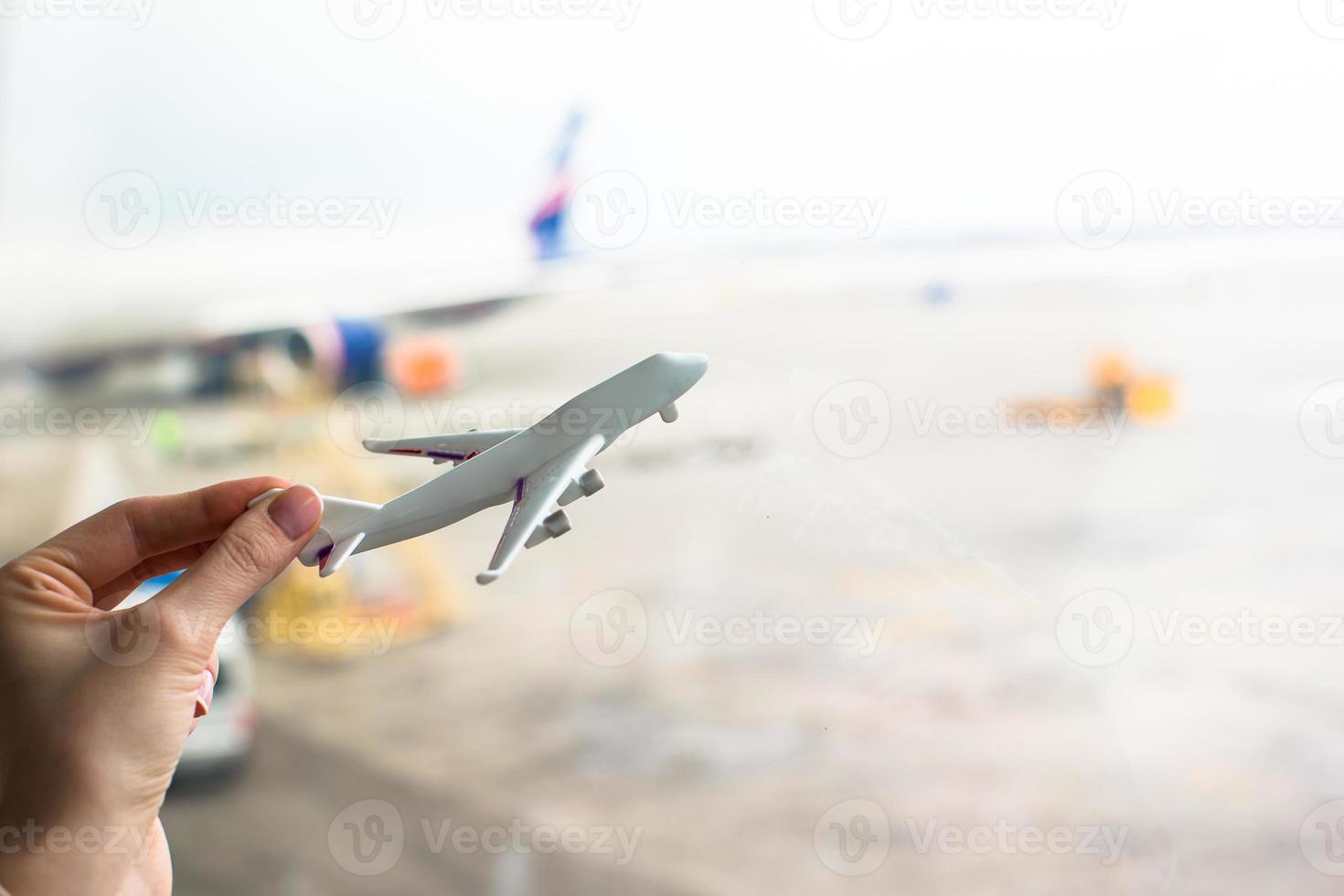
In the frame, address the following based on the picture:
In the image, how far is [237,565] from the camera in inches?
20.9

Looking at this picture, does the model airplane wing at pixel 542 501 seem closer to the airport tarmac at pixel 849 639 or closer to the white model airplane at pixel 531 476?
the white model airplane at pixel 531 476

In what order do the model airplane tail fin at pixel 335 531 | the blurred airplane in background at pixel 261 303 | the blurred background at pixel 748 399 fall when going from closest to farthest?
the model airplane tail fin at pixel 335 531
the blurred background at pixel 748 399
the blurred airplane in background at pixel 261 303

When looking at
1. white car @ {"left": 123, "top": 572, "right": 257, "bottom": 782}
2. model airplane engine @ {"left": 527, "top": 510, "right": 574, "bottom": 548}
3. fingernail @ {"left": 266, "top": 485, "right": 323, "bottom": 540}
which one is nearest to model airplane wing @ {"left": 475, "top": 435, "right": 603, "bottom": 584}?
model airplane engine @ {"left": 527, "top": 510, "right": 574, "bottom": 548}

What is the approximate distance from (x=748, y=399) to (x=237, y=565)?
3.98 ft

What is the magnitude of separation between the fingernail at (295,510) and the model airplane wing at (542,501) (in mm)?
119

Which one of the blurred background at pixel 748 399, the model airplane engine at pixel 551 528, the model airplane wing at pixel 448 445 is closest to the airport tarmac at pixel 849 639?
the blurred background at pixel 748 399

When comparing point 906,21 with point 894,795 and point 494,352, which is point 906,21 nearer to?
point 494,352

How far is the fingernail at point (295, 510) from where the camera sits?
1.84 feet

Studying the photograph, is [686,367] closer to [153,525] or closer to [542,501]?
[542,501]

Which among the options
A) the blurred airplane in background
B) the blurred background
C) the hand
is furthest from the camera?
the blurred airplane in background

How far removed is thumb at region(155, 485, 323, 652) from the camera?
0.51 metres

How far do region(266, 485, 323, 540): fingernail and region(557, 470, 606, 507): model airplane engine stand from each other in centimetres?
15

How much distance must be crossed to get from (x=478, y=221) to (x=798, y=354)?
2.04ft

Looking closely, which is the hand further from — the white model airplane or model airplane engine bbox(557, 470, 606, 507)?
model airplane engine bbox(557, 470, 606, 507)
